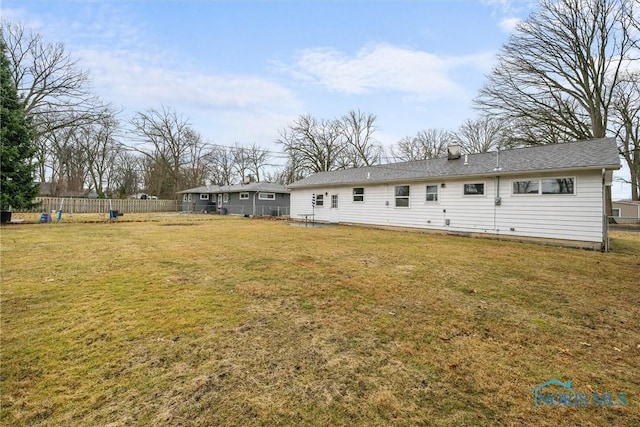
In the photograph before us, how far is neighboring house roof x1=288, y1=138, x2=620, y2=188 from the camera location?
9.14 meters

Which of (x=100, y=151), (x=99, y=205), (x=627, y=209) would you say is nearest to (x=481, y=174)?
(x=627, y=209)

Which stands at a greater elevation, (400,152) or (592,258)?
(400,152)

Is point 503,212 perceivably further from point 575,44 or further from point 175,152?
point 175,152

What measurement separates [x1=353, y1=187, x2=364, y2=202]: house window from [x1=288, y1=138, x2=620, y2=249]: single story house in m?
0.06

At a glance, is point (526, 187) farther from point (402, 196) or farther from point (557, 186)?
point (402, 196)

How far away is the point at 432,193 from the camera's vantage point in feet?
42.5

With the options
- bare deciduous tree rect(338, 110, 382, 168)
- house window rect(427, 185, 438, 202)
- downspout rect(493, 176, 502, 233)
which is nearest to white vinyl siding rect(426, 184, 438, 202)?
house window rect(427, 185, 438, 202)

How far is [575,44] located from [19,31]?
108ft

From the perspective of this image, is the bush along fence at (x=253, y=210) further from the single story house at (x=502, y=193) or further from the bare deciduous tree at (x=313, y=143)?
the single story house at (x=502, y=193)

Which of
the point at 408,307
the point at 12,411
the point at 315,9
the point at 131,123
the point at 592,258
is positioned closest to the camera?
the point at 12,411

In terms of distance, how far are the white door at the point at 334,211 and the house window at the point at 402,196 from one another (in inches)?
169

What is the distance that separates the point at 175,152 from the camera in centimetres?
3559

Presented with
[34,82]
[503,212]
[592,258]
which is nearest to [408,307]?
[592,258]

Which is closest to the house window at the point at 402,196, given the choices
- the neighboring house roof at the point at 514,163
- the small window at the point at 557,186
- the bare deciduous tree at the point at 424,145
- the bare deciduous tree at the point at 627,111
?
the neighboring house roof at the point at 514,163
